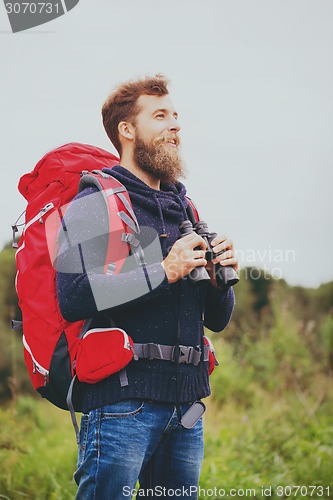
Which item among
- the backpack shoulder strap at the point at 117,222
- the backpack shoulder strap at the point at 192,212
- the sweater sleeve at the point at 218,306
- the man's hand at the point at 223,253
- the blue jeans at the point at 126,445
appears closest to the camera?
the blue jeans at the point at 126,445

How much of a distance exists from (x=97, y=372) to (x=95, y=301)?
29cm

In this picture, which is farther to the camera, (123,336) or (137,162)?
(137,162)

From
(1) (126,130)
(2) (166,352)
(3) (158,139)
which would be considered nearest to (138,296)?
(2) (166,352)

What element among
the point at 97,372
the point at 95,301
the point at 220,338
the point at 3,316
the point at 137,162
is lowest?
the point at 220,338

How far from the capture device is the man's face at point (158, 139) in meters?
2.94

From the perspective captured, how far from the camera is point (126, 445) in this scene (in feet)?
8.08

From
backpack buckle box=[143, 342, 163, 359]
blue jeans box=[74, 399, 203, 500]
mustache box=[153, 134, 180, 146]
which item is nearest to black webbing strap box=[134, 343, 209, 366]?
backpack buckle box=[143, 342, 163, 359]

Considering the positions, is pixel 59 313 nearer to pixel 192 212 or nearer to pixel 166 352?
pixel 166 352

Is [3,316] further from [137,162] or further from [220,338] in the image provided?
[137,162]


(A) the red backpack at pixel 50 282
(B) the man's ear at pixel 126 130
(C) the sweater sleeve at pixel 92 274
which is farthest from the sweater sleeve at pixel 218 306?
(B) the man's ear at pixel 126 130

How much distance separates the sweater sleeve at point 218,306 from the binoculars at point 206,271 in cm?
16

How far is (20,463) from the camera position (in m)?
4.92

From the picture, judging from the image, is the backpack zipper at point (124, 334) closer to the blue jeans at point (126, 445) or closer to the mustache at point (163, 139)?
the blue jeans at point (126, 445)

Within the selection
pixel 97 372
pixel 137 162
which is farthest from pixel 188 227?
pixel 97 372
